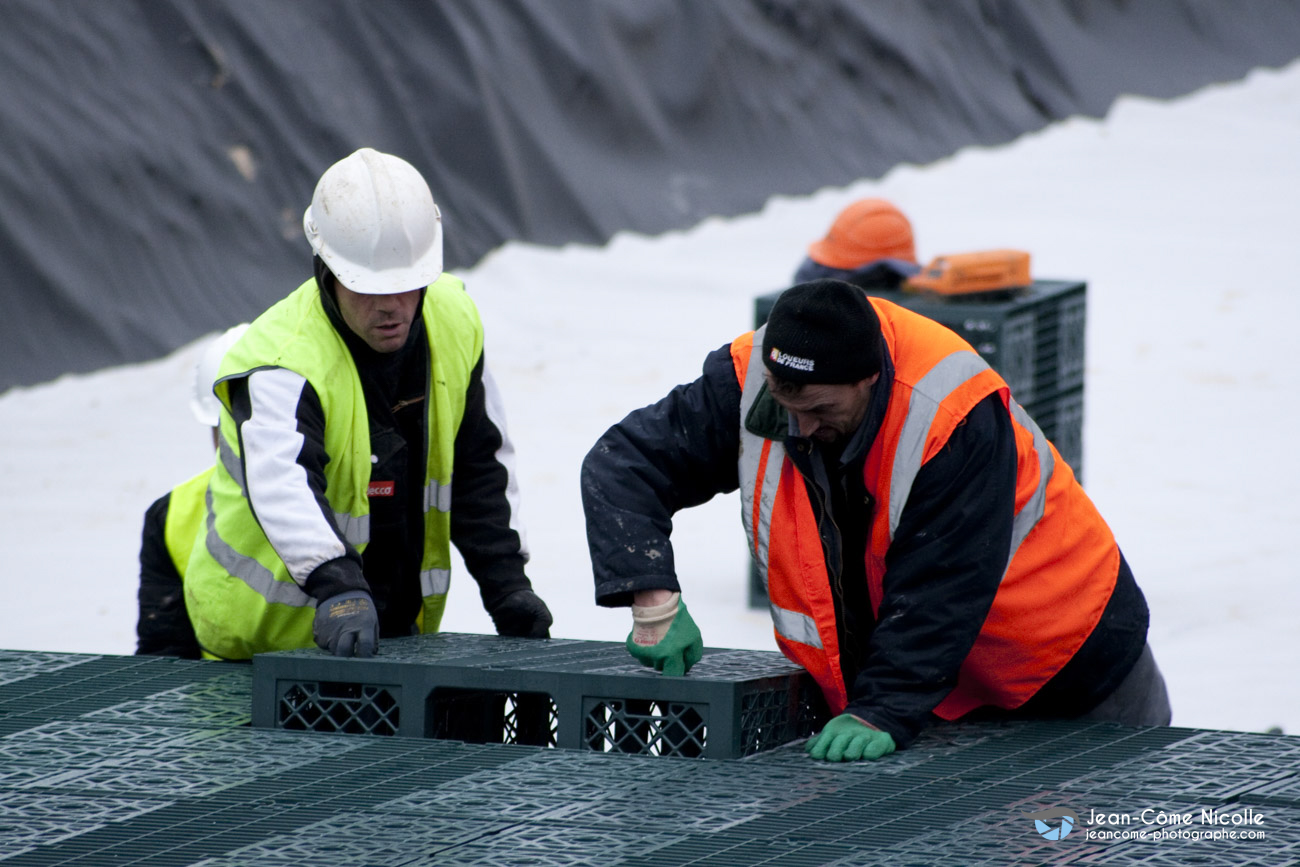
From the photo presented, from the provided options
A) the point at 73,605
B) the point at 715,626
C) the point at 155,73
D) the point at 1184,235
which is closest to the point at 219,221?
the point at 155,73

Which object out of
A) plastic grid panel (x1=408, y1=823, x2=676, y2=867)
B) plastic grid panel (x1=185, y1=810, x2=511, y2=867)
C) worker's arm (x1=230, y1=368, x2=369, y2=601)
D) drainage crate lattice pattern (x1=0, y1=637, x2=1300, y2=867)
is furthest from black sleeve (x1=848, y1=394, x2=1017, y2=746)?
worker's arm (x1=230, y1=368, x2=369, y2=601)

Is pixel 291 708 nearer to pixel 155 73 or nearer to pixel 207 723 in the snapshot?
pixel 207 723

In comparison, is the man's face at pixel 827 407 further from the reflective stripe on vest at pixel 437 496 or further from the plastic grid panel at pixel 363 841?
the reflective stripe on vest at pixel 437 496

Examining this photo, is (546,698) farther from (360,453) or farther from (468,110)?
(468,110)

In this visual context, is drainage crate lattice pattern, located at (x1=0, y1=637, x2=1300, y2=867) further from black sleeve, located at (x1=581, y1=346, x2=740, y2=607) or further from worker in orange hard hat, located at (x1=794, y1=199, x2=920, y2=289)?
worker in orange hard hat, located at (x1=794, y1=199, x2=920, y2=289)

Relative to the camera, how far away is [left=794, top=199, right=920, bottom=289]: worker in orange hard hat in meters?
7.02

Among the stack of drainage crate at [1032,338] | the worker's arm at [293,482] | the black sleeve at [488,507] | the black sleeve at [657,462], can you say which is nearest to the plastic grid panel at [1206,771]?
the black sleeve at [657,462]

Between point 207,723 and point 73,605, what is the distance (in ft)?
13.3

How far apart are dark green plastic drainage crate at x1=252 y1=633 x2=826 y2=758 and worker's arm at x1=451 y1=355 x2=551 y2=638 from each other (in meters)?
0.53

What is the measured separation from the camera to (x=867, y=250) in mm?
7020

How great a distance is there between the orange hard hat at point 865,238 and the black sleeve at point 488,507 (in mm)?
3048

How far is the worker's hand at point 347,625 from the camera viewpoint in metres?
3.50

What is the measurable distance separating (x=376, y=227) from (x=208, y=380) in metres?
1.67

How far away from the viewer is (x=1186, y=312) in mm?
12086
